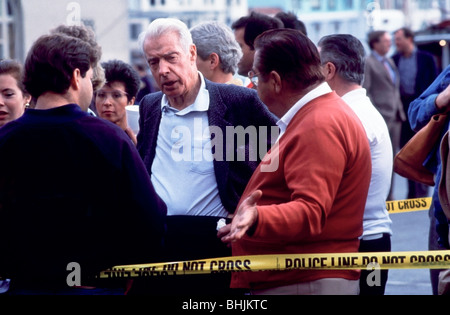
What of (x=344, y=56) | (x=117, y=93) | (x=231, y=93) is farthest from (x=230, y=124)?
(x=117, y=93)

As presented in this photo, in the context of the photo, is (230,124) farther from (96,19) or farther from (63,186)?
(96,19)

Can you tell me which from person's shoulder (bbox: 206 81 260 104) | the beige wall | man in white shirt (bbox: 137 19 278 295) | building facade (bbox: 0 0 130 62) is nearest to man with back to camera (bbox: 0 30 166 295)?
man in white shirt (bbox: 137 19 278 295)

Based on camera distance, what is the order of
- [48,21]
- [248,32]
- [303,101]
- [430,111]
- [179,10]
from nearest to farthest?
[303,101] → [430,111] → [248,32] → [48,21] → [179,10]

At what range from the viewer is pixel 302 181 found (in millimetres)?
3178

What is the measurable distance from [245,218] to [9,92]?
6.98 ft

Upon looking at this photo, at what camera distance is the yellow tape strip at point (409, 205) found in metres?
5.95

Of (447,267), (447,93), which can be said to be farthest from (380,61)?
(447,267)

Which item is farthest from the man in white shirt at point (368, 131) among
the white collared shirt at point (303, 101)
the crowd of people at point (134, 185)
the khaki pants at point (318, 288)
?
the white collared shirt at point (303, 101)

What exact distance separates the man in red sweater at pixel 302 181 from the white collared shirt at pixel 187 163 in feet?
2.52

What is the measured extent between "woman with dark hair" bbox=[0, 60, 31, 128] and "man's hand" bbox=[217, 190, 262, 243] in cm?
197

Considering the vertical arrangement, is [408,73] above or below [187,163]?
above

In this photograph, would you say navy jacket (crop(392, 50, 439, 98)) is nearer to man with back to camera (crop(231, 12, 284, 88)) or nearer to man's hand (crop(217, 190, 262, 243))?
man with back to camera (crop(231, 12, 284, 88))

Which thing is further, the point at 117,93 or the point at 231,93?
the point at 117,93
